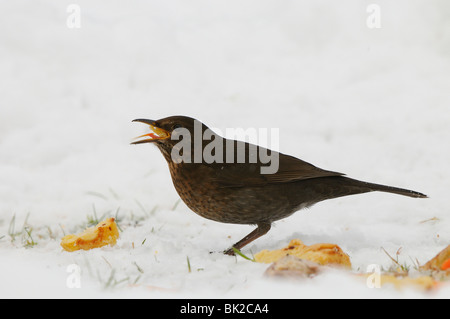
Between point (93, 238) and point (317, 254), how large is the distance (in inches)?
65.2

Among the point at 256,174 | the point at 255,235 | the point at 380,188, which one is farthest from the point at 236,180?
the point at 380,188

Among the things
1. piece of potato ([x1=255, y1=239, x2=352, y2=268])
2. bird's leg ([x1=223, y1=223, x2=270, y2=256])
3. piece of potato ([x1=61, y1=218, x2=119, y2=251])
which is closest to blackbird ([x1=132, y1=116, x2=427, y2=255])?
bird's leg ([x1=223, y1=223, x2=270, y2=256])

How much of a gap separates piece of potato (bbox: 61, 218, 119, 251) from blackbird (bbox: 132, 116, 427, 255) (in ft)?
1.98

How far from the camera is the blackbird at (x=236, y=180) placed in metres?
4.25

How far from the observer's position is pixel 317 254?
3670 mm

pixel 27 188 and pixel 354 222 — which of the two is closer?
pixel 354 222

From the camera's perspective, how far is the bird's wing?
4.28m

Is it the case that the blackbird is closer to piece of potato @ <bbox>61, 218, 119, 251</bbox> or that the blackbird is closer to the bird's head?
the bird's head

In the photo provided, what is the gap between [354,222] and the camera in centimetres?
525

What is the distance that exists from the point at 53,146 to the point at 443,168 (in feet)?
13.7

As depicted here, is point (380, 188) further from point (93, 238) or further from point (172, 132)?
point (93, 238)
